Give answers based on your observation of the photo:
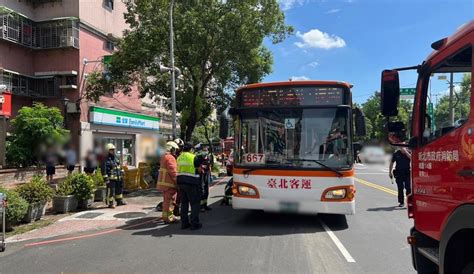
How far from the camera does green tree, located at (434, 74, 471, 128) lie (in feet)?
11.1

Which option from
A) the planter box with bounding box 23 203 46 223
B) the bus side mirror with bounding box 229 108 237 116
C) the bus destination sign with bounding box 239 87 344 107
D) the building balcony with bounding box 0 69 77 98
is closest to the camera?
Result: the bus destination sign with bounding box 239 87 344 107

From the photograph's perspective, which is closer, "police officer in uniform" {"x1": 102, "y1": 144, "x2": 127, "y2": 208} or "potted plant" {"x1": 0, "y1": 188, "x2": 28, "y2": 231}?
"potted plant" {"x1": 0, "y1": 188, "x2": 28, "y2": 231}

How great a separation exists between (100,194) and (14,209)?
14.1 ft

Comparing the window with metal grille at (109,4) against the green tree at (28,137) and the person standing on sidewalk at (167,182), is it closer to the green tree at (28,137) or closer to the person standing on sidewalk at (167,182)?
the green tree at (28,137)

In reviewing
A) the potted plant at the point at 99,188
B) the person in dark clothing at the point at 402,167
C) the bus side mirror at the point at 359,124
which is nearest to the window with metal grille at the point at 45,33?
the potted plant at the point at 99,188

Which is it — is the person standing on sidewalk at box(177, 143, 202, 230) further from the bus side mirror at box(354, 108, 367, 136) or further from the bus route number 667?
the bus side mirror at box(354, 108, 367, 136)

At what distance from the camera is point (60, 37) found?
25812 millimetres

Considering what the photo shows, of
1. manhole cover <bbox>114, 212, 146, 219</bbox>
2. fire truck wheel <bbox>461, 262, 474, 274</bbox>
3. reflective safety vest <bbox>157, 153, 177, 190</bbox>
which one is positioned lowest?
manhole cover <bbox>114, 212, 146, 219</bbox>

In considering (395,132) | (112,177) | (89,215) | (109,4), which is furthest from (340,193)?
(109,4)

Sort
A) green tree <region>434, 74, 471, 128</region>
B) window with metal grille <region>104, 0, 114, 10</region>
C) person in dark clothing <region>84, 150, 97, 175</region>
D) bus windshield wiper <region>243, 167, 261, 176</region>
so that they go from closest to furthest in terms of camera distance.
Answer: green tree <region>434, 74, 471, 128</region>, bus windshield wiper <region>243, 167, 261, 176</region>, person in dark clothing <region>84, 150, 97, 175</region>, window with metal grille <region>104, 0, 114, 10</region>

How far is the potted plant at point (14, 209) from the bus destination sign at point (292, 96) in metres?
5.17

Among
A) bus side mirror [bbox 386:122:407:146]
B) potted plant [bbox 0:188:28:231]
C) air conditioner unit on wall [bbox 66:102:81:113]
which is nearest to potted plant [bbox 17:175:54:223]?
potted plant [bbox 0:188:28:231]

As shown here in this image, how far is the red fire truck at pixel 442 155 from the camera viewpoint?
128 inches

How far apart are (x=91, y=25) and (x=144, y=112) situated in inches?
387
